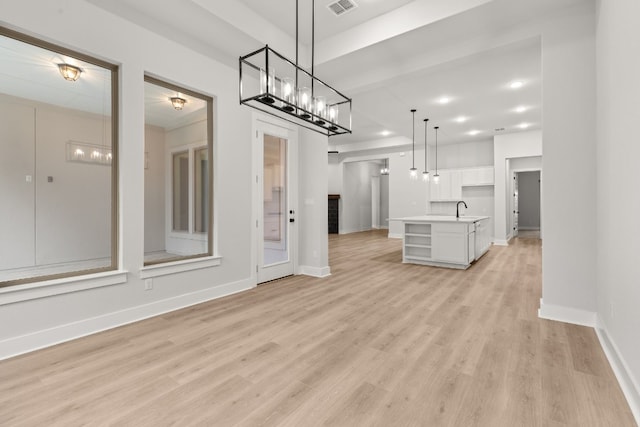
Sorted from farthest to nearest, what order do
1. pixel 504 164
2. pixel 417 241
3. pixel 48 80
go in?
pixel 504 164, pixel 417 241, pixel 48 80

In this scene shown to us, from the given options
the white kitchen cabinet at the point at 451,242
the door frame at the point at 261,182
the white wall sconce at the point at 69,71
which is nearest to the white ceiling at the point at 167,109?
the white wall sconce at the point at 69,71

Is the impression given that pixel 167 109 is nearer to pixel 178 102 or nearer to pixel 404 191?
pixel 178 102

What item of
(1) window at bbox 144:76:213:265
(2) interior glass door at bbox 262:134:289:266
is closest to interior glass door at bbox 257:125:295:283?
(2) interior glass door at bbox 262:134:289:266

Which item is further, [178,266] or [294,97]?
[178,266]

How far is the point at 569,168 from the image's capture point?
2.97 metres

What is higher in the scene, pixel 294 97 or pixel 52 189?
pixel 294 97

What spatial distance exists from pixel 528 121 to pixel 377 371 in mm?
8007

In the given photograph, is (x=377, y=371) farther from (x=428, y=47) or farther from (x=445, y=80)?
(x=445, y=80)

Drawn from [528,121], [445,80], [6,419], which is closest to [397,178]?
[528,121]

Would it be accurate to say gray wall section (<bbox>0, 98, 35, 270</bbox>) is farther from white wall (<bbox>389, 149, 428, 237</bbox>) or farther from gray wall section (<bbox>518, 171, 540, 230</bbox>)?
gray wall section (<bbox>518, 171, 540, 230</bbox>)

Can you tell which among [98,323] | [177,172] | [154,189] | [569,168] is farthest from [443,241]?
[98,323]

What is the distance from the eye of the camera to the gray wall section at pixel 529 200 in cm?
1294

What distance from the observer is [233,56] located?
13.0ft

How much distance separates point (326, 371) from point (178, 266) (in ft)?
7.27
